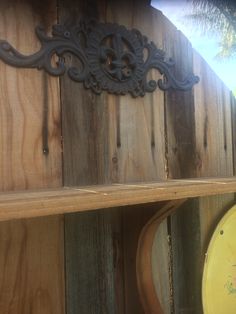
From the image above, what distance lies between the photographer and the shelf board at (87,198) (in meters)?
0.46

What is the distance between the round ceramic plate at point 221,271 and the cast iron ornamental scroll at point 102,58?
14.7 inches

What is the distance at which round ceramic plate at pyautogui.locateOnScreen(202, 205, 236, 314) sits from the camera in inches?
35.4

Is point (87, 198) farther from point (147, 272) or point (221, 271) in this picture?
point (221, 271)

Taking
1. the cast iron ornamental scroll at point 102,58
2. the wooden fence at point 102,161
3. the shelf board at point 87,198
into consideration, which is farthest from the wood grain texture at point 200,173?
the shelf board at point 87,198

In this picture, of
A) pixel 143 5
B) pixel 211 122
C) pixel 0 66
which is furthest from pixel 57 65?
pixel 211 122

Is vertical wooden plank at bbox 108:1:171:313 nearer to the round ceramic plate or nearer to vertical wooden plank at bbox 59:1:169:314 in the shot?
vertical wooden plank at bbox 59:1:169:314

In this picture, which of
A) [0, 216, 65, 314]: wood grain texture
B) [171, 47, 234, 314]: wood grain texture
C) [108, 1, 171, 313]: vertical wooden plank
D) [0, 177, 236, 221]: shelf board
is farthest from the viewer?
[171, 47, 234, 314]: wood grain texture

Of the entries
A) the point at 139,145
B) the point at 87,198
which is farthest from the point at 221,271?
the point at 87,198

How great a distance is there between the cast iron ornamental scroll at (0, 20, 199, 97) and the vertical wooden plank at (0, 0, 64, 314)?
19 millimetres

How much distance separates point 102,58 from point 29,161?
0.25 metres

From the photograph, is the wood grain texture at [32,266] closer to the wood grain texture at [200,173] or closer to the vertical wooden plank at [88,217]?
the vertical wooden plank at [88,217]

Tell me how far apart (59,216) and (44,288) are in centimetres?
14

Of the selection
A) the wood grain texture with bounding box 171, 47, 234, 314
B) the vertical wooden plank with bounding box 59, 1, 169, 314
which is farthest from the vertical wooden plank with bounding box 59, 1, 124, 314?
the wood grain texture with bounding box 171, 47, 234, 314

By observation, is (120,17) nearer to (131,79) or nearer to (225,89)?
(131,79)
